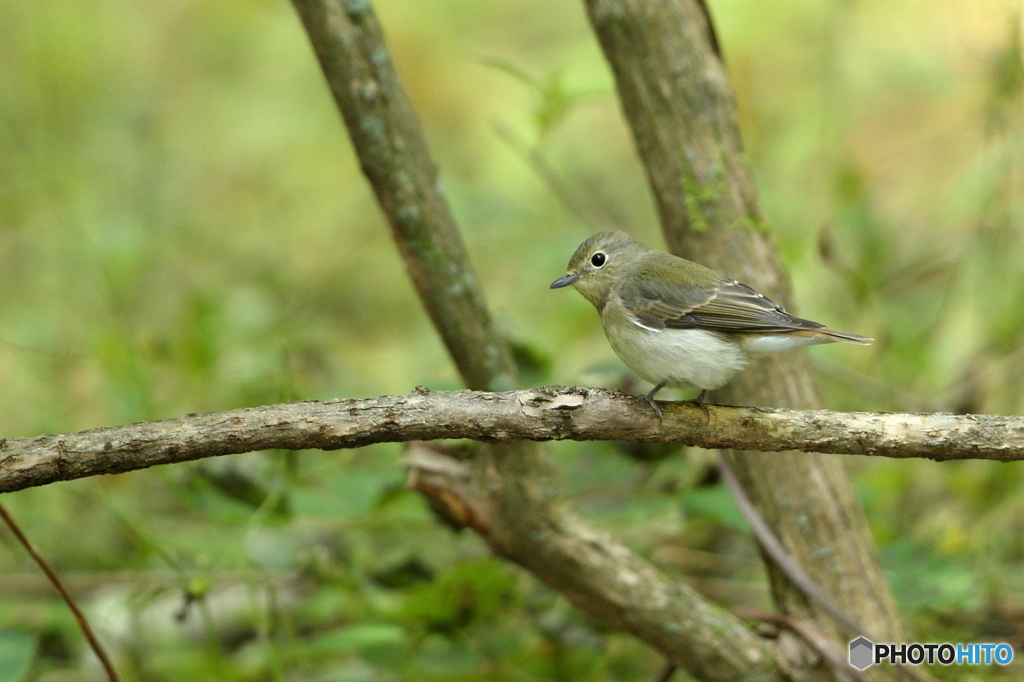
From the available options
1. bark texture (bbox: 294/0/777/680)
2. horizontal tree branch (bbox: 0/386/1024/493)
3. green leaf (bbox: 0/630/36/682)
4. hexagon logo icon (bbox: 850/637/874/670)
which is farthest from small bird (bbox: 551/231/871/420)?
green leaf (bbox: 0/630/36/682)

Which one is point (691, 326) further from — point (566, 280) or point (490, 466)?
point (490, 466)

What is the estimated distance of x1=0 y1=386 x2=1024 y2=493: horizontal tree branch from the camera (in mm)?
1895

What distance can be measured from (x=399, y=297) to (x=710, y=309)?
4747 millimetres

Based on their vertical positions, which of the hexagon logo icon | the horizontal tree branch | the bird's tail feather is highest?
the bird's tail feather

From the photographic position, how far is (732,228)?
3010 mm

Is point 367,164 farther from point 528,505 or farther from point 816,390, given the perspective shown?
point 816,390

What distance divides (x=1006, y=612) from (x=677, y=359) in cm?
219

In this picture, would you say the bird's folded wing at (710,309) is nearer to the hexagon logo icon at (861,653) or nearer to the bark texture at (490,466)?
the bark texture at (490,466)

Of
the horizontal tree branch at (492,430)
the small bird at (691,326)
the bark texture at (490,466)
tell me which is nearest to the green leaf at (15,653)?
the horizontal tree branch at (492,430)

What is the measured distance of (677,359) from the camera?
8.92ft

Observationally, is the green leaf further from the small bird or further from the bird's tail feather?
the bird's tail feather

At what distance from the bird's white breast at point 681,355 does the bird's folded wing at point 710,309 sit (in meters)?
0.04

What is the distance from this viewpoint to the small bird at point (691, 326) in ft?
8.84

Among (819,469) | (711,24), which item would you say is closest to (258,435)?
(819,469)
